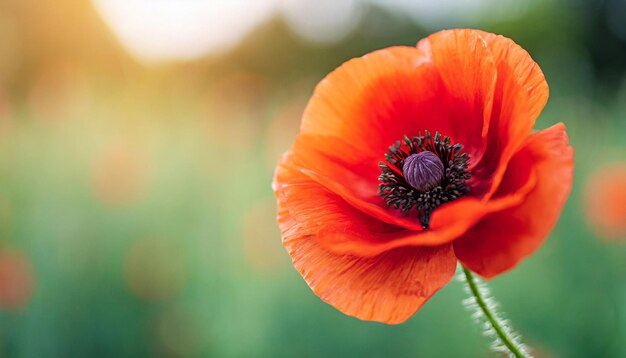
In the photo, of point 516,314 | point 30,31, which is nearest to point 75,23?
point 30,31

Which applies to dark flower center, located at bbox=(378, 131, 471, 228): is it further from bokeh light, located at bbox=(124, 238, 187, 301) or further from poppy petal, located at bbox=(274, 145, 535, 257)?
bokeh light, located at bbox=(124, 238, 187, 301)

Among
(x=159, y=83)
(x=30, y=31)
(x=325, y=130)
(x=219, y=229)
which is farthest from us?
(x=30, y=31)

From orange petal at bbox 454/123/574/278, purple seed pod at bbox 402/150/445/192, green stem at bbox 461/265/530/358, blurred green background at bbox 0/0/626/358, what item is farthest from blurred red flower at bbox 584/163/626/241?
green stem at bbox 461/265/530/358

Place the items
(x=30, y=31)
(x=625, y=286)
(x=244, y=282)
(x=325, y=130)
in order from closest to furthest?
1. (x=325, y=130)
2. (x=625, y=286)
3. (x=244, y=282)
4. (x=30, y=31)

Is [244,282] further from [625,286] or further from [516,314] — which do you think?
[625,286]

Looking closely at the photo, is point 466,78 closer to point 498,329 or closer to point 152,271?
point 498,329

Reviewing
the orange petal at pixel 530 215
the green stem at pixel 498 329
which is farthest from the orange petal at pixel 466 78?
the green stem at pixel 498 329

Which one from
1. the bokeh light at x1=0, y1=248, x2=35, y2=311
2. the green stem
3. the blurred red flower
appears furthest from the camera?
the bokeh light at x1=0, y1=248, x2=35, y2=311
